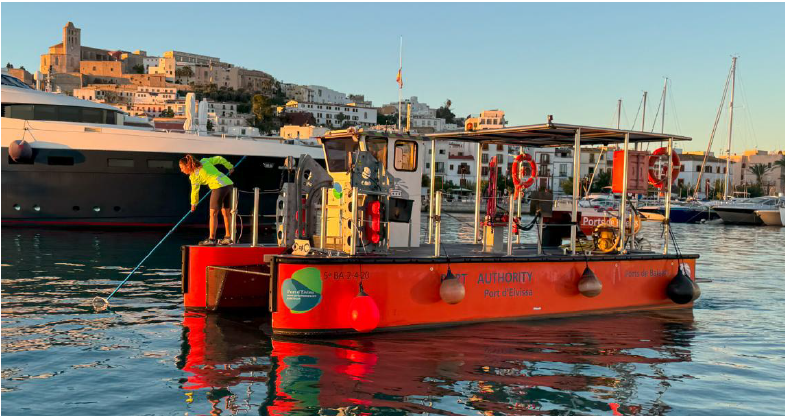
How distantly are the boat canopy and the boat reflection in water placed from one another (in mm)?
3215

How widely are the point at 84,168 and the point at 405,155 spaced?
1935cm

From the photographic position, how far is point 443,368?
29.3ft

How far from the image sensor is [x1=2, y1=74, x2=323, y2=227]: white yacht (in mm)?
27141

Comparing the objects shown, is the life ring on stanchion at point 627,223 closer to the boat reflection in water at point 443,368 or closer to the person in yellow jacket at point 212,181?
the boat reflection in water at point 443,368

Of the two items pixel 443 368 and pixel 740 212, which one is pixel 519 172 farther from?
pixel 740 212

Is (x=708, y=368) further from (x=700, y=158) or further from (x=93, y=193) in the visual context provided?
(x=700, y=158)

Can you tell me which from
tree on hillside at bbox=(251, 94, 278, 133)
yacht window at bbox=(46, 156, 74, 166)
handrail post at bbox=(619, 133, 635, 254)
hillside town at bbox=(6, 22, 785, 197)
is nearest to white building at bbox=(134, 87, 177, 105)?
hillside town at bbox=(6, 22, 785, 197)

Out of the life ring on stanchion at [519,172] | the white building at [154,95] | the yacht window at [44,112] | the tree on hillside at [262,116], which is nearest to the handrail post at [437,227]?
the life ring on stanchion at [519,172]

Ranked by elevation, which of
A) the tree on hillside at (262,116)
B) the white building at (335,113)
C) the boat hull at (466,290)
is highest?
the white building at (335,113)

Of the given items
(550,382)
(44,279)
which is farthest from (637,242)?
(44,279)

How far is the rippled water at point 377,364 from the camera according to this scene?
24.8 feet

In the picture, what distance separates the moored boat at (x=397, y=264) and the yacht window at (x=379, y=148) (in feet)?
0.06

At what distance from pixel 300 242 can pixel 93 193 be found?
19.6 m

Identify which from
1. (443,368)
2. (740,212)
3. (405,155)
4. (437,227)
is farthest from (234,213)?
(740,212)
